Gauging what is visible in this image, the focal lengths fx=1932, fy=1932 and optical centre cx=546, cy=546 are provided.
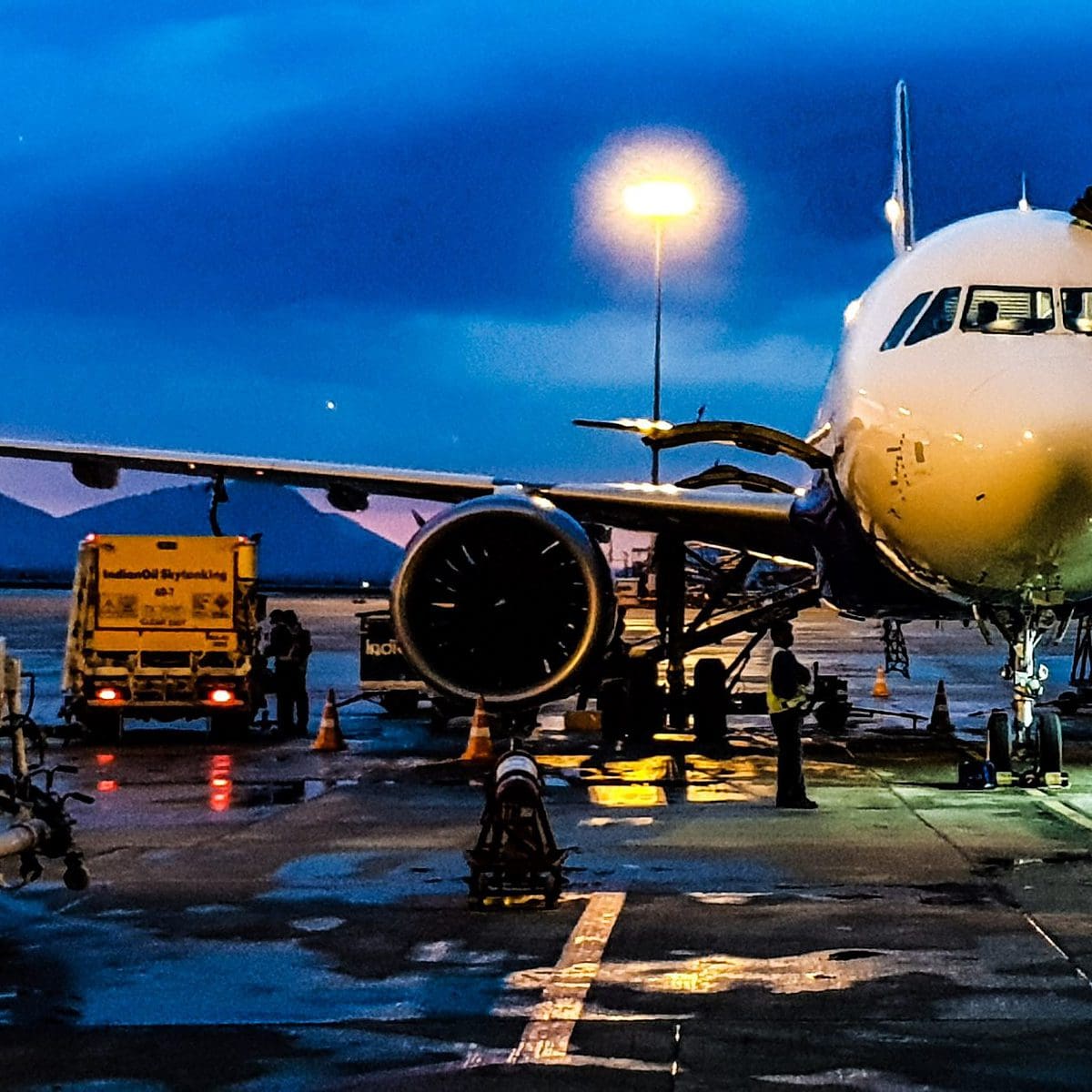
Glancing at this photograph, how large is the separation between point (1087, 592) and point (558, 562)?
16.7ft

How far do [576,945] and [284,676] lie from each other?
44.4ft

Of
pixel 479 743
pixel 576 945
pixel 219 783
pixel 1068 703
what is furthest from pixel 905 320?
pixel 1068 703

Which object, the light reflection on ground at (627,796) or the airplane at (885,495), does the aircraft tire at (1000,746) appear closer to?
the airplane at (885,495)

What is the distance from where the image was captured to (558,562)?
17188 millimetres

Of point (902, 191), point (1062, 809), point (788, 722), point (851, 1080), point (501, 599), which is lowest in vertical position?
point (851, 1080)

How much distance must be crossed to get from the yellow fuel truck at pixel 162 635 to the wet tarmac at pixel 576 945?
4835 millimetres

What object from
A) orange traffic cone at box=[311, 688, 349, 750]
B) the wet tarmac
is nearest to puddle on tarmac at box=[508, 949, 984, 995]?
the wet tarmac

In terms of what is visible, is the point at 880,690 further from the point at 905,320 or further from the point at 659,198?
the point at 905,320

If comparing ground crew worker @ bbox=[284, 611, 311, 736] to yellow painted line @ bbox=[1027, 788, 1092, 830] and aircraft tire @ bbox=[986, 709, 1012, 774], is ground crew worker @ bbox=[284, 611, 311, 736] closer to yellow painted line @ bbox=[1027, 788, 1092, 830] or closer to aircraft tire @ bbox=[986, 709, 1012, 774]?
aircraft tire @ bbox=[986, 709, 1012, 774]

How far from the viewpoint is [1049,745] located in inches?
567

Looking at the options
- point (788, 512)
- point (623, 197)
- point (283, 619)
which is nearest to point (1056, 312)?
point (788, 512)

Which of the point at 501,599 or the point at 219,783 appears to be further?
the point at 501,599

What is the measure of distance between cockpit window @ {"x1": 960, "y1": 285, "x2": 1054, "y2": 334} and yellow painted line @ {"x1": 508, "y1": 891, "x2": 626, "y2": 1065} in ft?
17.9

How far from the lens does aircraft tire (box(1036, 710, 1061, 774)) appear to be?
47.2 feet
